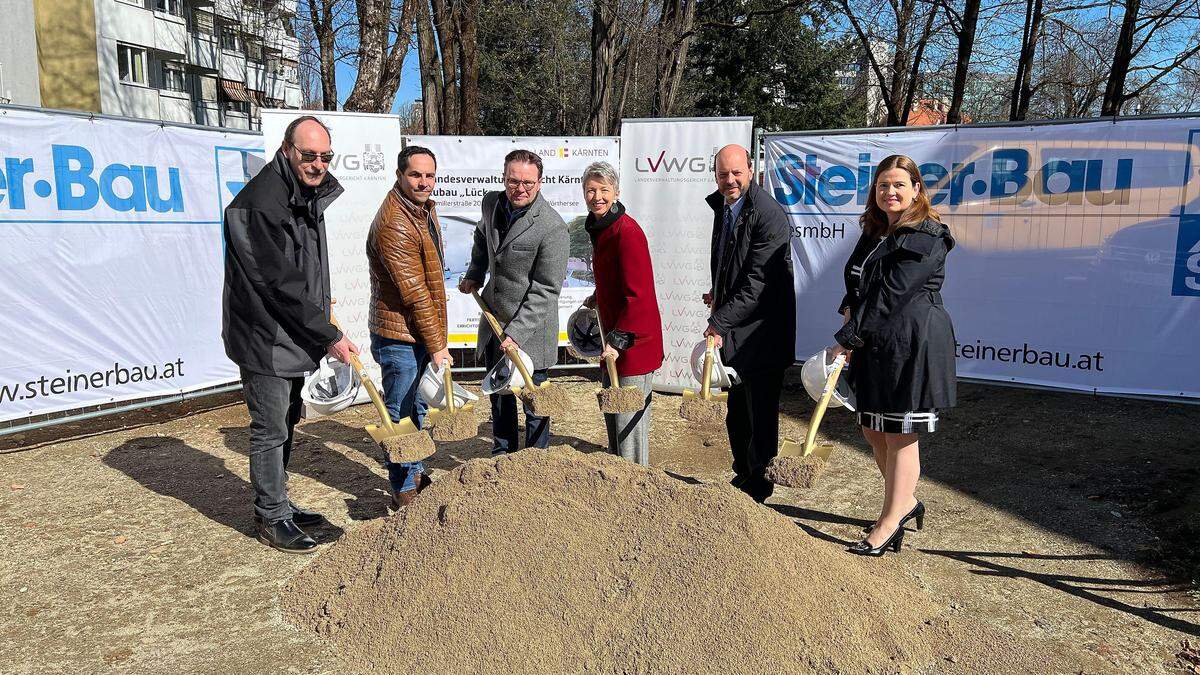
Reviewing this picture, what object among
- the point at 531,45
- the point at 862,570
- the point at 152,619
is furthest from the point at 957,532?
the point at 531,45

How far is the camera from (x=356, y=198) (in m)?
6.75

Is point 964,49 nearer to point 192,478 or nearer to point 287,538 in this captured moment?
point 192,478

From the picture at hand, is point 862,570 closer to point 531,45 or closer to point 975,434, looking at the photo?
point 975,434

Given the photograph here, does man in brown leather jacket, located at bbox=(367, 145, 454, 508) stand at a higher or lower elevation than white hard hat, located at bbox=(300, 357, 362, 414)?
higher

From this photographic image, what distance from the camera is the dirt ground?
3.37 meters

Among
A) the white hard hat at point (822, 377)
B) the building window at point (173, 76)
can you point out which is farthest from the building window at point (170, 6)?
the white hard hat at point (822, 377)

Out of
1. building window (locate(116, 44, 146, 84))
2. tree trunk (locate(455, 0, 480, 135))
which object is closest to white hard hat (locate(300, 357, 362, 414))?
tree trunk (locate(455, 0, 480, 135))

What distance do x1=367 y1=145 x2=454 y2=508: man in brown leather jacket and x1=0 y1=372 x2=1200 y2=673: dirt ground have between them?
2.45 ft

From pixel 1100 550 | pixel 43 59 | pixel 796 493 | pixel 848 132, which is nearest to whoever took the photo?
pixel 1100 550

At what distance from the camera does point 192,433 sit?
254 inches

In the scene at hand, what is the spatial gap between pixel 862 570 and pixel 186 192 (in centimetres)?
575

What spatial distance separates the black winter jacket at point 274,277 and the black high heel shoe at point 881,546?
8.63ft

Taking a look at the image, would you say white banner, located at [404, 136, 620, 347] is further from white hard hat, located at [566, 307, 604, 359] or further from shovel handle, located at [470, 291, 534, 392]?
shovel handle, located at [470, 291, 534, 392]

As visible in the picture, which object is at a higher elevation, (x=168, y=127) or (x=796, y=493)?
(x=168, y=127)
